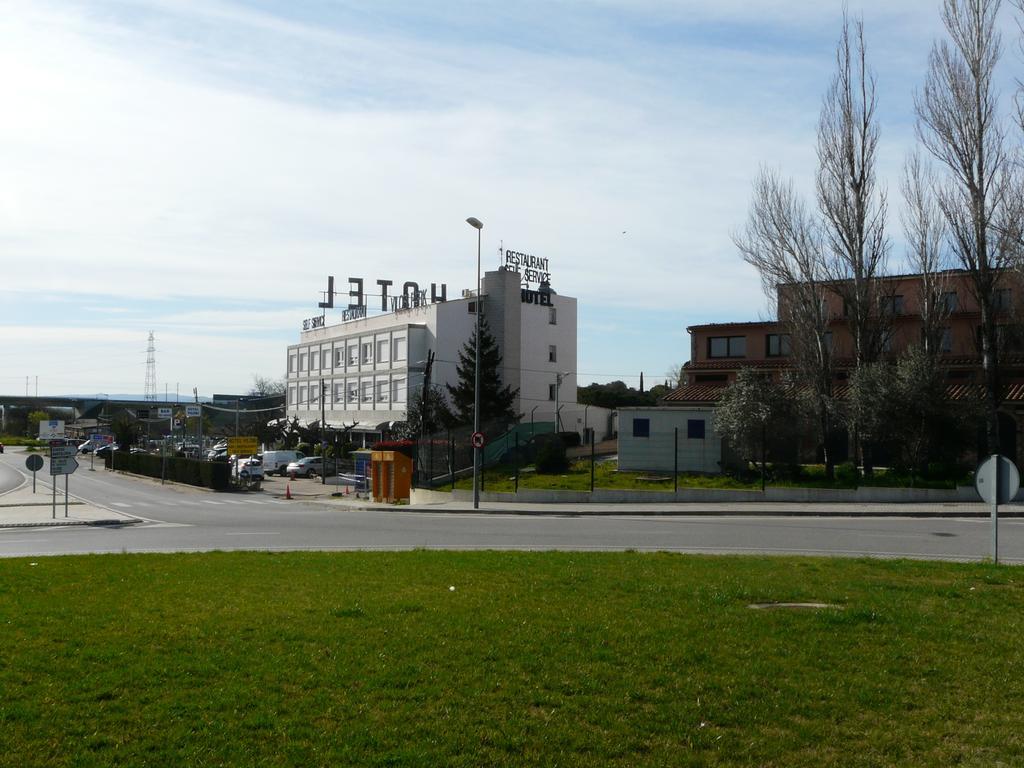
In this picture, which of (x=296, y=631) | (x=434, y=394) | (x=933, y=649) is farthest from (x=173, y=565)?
(x=434, y=394)

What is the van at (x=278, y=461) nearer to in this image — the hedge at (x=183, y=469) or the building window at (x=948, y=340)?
the hedge at (x=183, y=469)

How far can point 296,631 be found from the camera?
864cm

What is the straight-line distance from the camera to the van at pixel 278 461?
68.4 meters

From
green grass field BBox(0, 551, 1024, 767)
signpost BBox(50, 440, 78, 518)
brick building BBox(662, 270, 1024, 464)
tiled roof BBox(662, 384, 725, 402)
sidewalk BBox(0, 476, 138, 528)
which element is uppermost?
brick building BBox(662, 270, 1024, 464)

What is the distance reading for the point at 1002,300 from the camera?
37.4 metres

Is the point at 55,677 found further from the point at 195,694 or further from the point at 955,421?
the point at 955,421

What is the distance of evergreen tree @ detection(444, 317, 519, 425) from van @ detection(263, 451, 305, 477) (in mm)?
12202

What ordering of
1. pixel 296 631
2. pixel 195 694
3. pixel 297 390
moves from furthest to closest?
pixel 297 390, pixel 296 631, pixel 195 694

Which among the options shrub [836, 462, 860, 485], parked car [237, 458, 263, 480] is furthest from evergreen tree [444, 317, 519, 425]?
shrub [836, 462, 860, 485]

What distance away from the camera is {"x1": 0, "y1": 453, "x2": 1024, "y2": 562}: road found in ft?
63.9

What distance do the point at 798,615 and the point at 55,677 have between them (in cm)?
664

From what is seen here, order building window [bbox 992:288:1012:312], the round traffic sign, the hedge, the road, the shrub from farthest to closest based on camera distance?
the hedge
building window [bbox 992:288:1012:312]
the shrub
the road
the round traffic sign

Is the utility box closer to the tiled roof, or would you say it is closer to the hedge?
the tiled roof

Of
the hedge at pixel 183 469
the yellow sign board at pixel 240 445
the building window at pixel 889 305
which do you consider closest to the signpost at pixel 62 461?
the hedge at pixel 183 469
